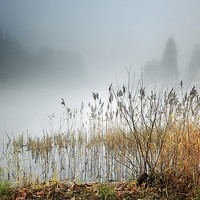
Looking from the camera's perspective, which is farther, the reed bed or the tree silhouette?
the tree silhouette

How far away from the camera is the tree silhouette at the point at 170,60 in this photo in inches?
1238

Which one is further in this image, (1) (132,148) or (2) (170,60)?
(2) (170,60)

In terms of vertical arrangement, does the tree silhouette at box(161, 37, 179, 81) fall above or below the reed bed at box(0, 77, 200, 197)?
above

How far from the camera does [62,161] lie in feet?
13.2

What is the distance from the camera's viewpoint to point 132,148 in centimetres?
286

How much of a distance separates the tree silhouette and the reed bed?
29510 millimetres

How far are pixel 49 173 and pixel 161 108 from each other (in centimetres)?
256

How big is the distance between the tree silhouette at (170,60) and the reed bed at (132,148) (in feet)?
96.8

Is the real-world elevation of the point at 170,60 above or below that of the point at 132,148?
above

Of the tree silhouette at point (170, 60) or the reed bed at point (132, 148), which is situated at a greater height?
the tree silhouette at point (170, 60)

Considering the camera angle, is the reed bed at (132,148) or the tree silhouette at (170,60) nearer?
the reed bed at (132,148)

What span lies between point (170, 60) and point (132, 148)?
33.0 meters

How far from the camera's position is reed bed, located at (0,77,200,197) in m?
2.10

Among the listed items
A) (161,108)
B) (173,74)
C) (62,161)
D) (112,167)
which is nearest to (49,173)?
(62,161)
